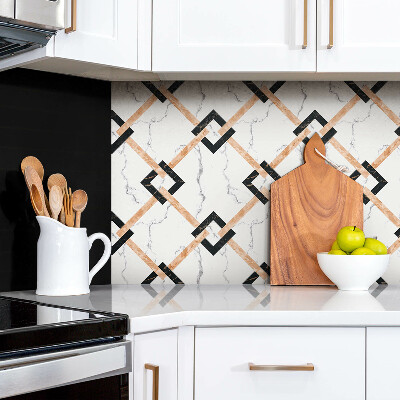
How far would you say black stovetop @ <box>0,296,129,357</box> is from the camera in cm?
121

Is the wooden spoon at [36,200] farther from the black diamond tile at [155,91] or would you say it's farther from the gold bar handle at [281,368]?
the gold bar handle at [281,368]

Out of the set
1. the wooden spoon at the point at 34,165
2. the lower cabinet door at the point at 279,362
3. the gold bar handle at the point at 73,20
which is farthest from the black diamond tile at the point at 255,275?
the gold bar handle at the point at 73,20

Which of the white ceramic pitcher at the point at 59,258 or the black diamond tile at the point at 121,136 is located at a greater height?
the black diamond tile at the point at 121,136

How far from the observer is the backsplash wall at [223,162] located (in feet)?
7.22

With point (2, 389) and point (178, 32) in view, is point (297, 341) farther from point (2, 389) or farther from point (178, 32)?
point (178, 32)

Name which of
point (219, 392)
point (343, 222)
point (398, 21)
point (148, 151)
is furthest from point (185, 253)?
point (398, 21)

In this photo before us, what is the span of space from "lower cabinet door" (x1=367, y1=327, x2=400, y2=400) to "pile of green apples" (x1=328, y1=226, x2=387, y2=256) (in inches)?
16.4

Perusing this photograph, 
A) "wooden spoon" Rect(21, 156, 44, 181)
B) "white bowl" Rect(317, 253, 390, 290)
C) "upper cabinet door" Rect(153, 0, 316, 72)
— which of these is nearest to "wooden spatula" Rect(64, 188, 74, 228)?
"wooden spoon" Rect(21, 156, 44, 181)

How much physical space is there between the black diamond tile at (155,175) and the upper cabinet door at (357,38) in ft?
2.03

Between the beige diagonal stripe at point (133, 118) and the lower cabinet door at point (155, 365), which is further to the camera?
the beige diagonal stripe at point (133, 118)

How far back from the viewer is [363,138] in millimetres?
2217

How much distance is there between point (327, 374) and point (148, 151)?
0.99 metres

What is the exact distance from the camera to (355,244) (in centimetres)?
198

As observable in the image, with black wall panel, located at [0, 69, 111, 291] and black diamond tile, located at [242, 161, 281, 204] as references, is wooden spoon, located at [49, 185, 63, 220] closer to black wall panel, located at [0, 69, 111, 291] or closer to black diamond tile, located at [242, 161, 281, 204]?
black wall panel, located at [0, 69, 111, 291]
